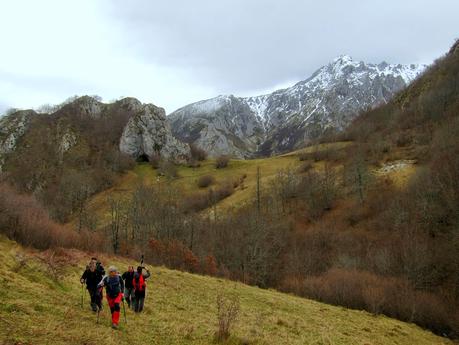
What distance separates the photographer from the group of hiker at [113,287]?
1650 centimetres

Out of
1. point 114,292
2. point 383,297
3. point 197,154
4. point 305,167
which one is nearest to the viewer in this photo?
point 114,292

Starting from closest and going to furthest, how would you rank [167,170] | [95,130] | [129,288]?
[129,288]
[167,170]
[95,130]

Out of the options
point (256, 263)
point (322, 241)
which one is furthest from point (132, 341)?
point (322, 241)

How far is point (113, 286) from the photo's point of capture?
655 inches

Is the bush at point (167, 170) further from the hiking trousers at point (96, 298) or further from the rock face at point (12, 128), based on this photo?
the hiking trousers at point (96, 298)

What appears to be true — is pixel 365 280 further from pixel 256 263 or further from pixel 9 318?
pixel 9 318

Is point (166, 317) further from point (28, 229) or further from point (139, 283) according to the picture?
point (28, 229)

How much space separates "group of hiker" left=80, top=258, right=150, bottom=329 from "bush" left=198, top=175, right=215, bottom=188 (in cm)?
10145

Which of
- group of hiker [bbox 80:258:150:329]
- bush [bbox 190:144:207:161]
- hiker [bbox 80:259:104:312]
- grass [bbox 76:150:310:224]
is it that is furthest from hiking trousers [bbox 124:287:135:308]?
bush [bbox 190:144:207:161]

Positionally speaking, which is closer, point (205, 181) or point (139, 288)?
point (139, 288)

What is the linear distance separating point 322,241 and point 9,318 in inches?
2479

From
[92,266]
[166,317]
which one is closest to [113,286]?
[92,266]

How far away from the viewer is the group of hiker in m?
16.5

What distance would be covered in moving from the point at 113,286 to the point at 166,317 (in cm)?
444
